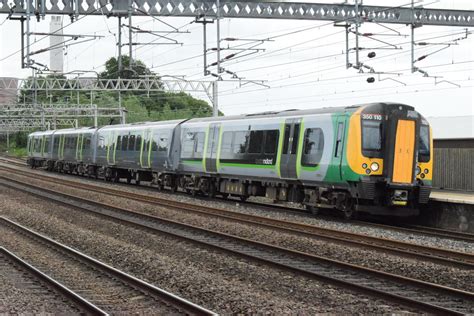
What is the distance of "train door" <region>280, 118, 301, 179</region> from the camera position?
60.7 ft

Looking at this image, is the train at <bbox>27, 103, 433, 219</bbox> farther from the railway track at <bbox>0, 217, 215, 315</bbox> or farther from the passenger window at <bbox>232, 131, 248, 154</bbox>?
the railway track at <bbox>0, 217, 215, 315</bbox>

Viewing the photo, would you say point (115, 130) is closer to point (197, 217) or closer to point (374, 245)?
point (197, 217)

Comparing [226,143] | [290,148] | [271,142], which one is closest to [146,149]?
[226,143]

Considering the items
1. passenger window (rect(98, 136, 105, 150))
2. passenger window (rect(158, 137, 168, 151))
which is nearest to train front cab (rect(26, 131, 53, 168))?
passenger window (rect(98, 136, 105, 150))

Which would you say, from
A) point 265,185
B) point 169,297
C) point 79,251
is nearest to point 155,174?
point 265,185

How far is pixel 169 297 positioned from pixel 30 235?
7.61 metres

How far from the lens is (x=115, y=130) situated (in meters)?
34.5

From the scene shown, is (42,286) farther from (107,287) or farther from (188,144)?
(188,144)

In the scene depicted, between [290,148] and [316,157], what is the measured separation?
1.32m

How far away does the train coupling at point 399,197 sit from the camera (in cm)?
1641

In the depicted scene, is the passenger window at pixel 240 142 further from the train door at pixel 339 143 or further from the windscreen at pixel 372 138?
the windscreen at pixel 372 138

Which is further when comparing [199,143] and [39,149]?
[39,149]

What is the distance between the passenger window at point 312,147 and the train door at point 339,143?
62 cm

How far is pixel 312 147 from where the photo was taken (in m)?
17.8
